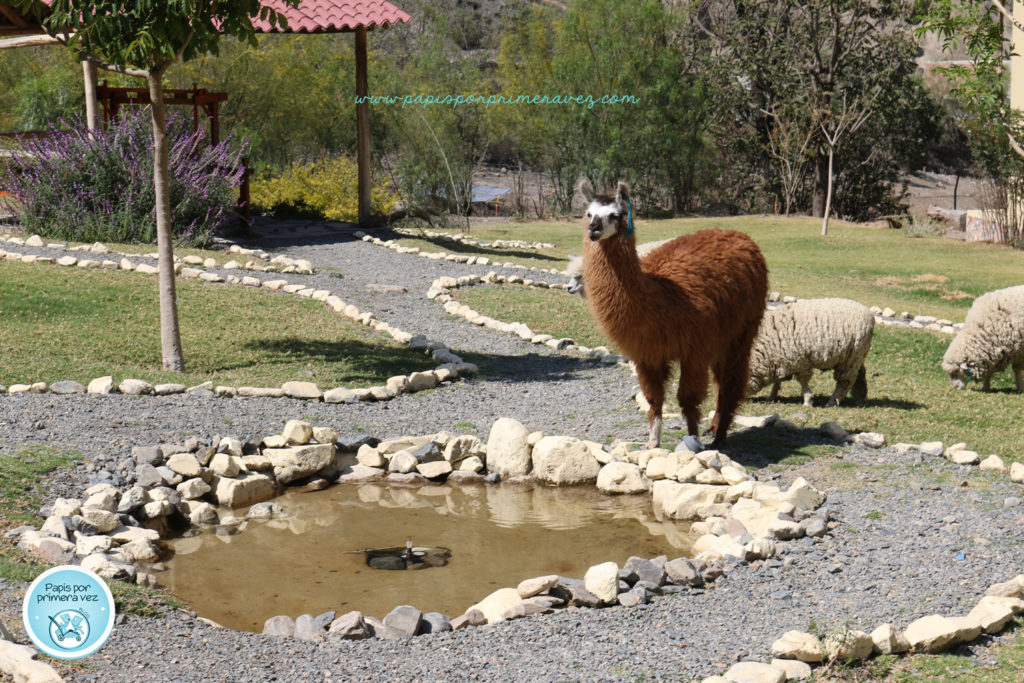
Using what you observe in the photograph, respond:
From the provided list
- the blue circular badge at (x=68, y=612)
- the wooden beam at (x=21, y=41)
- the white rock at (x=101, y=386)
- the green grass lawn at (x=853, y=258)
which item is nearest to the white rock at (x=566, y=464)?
the blue circular badge at (x=68, y=612)

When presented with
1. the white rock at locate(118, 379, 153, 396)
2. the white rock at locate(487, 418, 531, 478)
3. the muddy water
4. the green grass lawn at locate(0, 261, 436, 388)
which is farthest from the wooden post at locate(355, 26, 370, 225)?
the muddy water

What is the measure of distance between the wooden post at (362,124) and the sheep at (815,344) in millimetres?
12348

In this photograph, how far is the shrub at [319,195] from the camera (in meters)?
22.9

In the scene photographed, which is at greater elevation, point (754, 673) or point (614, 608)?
point (754, 673)

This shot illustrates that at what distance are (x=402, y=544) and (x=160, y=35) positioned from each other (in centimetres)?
490

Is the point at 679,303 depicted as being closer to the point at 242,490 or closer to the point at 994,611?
the point at 994,611

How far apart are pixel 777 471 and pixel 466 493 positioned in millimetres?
2245

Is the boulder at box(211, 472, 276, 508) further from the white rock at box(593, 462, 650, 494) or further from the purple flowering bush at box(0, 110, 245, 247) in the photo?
the purple flowering bush at box(0, 110, 245, 247)

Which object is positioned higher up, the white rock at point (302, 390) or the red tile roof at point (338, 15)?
the red tile roof at point (338, 15)

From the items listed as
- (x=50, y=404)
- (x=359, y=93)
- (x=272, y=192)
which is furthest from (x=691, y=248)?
(x=272, y=192)

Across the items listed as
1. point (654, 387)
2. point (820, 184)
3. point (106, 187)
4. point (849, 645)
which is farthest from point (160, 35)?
point (820, 184)

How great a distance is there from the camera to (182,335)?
1090 cm

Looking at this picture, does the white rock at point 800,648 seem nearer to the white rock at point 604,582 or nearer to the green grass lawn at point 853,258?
the white rock at point 604,582

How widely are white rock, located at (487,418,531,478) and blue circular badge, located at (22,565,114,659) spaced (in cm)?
361
